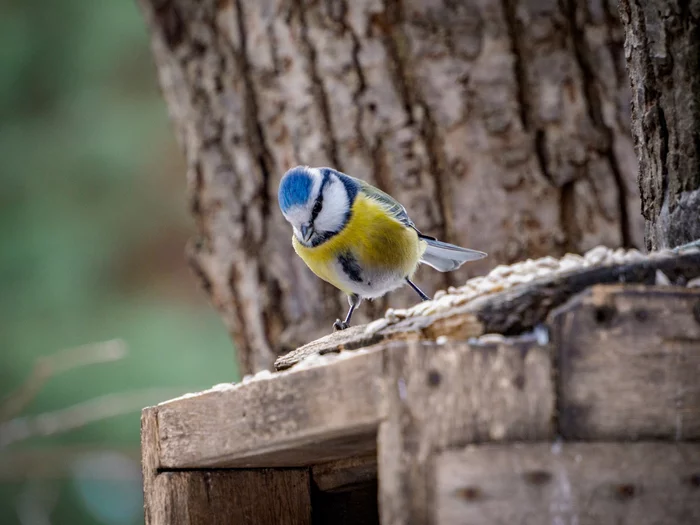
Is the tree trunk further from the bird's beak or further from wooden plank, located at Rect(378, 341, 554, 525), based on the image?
wooden plank, located at Rect(378, 341, 554, 525)

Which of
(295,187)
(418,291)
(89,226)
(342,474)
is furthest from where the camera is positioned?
(89,226)

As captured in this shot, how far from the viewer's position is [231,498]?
1377mm

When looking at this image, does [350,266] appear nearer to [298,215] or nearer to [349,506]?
[298,215]

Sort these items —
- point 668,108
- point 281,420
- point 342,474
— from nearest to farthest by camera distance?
point 281,420 < point 342,474 < point 668,108

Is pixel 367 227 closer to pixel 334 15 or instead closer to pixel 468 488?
pixel 334 15

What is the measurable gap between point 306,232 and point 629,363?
1.31 metres

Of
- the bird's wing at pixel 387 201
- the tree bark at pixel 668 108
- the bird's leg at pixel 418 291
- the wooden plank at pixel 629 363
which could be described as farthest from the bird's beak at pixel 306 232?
the wooden plank at pixel 629 363

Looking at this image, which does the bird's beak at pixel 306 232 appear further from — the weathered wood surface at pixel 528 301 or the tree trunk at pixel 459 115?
the weathered wood surface at pixel 528 301

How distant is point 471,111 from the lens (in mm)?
2441

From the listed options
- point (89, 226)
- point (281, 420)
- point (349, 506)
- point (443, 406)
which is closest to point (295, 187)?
point (349, 506)

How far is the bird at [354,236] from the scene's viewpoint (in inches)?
88.9

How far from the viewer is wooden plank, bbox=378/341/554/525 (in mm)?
963

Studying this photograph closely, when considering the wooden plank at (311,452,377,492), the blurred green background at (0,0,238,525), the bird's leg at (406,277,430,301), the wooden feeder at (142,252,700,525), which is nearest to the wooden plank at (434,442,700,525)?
the wooden feeder at (142,252,700,525)

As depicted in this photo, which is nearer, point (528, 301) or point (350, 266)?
point (528, 301)
